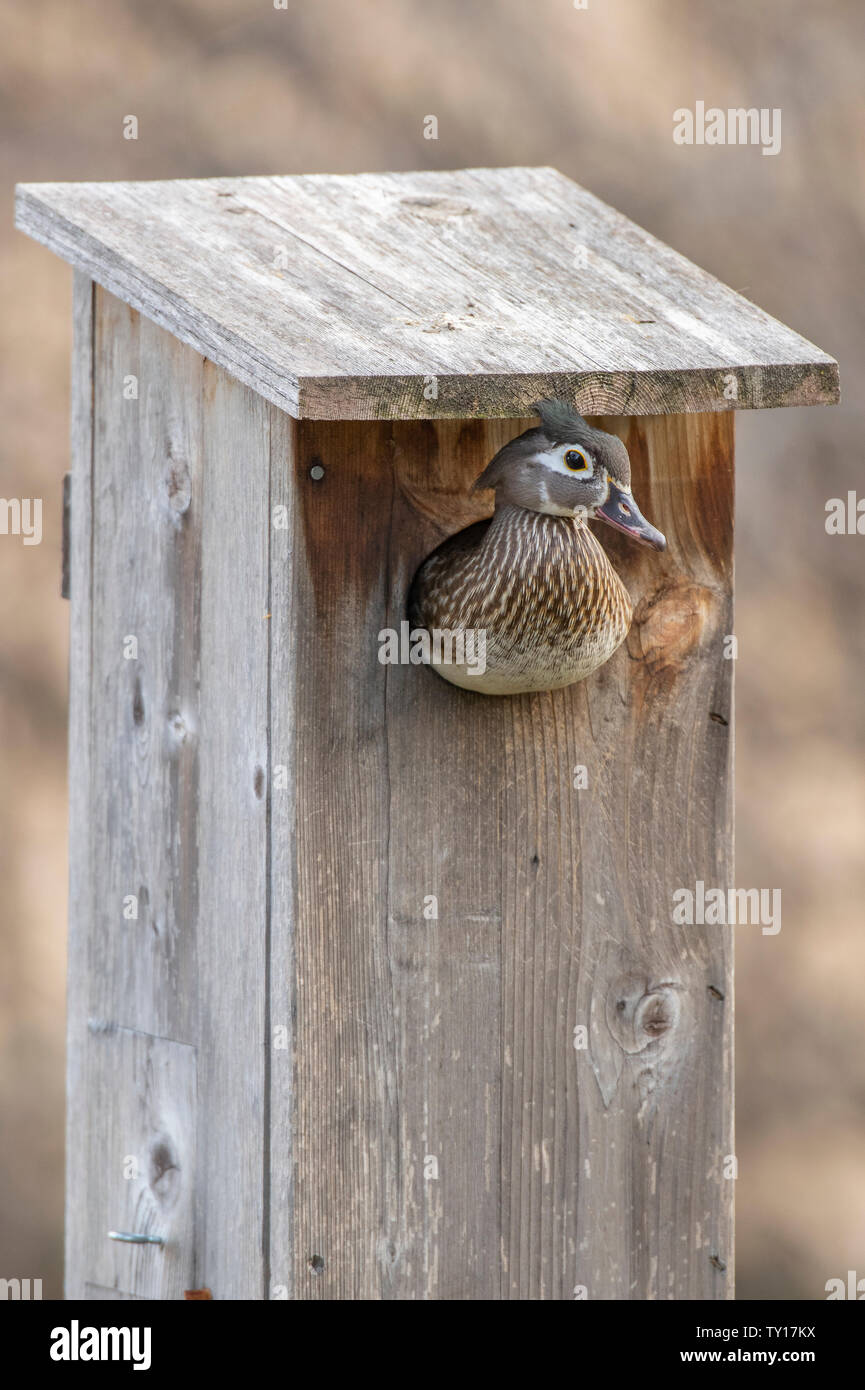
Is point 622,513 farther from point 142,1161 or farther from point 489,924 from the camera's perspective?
point 142,1161

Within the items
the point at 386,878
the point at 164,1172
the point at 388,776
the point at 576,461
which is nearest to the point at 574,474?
the point at 576,461

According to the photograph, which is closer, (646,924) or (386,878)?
(386,878)

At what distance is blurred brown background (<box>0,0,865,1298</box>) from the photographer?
5.90m

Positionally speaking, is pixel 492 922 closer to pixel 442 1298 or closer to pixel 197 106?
pixel 442 1298

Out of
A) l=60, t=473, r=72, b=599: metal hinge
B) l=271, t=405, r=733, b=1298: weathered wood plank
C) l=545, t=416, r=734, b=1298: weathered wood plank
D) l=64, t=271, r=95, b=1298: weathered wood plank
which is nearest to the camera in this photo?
l=271, t=405, r=733, b=1298: weathered wood plank

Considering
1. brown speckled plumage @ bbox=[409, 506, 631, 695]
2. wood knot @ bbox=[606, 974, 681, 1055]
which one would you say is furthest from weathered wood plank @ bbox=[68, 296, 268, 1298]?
wood knot @ bbox=[606, 974, 681, 1055]

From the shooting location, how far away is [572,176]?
5.93 m

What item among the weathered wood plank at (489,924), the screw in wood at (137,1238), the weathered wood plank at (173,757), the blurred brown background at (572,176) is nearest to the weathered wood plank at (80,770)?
the weathered wood plank at (173,757)

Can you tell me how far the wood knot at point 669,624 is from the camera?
3115mm

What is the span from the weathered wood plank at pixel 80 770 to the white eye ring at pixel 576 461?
973mm

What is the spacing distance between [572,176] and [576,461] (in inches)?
134

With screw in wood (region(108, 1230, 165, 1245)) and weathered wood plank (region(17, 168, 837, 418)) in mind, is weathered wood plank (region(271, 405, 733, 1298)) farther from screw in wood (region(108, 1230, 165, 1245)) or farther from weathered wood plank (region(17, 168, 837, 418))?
screw in wood (region(108, 1230, 165, 1245))

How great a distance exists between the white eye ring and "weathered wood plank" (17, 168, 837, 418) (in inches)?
2.9
